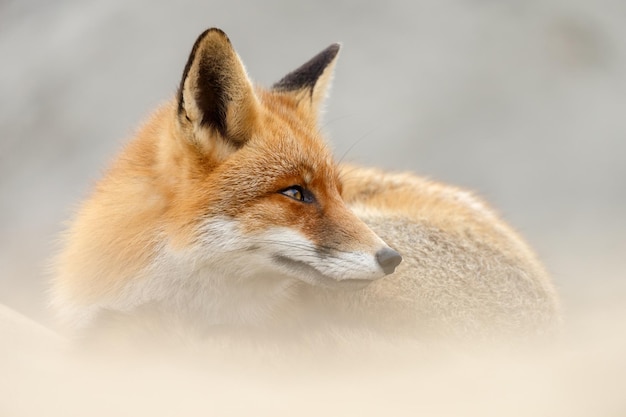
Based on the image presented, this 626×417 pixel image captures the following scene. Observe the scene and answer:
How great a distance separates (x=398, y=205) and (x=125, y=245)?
116 cm

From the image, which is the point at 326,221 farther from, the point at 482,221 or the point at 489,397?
the point at 482,221

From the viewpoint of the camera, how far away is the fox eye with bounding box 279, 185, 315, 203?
2.41 m

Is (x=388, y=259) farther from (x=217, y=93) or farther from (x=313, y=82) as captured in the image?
(x=313, y=82)

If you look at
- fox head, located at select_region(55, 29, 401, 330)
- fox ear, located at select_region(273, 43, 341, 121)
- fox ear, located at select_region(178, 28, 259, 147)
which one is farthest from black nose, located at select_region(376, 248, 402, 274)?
fox ear, located at select_region(273, 43, 341, 121)

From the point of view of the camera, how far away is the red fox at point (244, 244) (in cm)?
235

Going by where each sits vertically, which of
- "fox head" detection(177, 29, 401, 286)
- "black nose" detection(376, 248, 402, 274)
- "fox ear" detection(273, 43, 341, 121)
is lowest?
"black nose" detection(376, 248, 402, 274)

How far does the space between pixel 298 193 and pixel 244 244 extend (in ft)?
0.78

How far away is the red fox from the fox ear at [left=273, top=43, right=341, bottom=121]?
12 mm

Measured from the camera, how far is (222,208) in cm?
237

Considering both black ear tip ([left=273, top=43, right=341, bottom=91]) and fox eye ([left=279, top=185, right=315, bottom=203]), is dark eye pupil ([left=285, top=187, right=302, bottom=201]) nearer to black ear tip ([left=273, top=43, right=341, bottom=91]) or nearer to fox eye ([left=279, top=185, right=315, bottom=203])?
fox eye ([left=279, top=185, right=315, bottom=203])

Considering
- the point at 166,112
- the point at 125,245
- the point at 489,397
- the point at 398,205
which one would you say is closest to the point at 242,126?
the point at 166,112

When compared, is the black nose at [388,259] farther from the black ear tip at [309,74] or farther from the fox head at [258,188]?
the black ear tip at [309,74]

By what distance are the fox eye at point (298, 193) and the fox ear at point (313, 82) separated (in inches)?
21.1

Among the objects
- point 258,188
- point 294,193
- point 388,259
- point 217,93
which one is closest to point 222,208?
point 258,188
